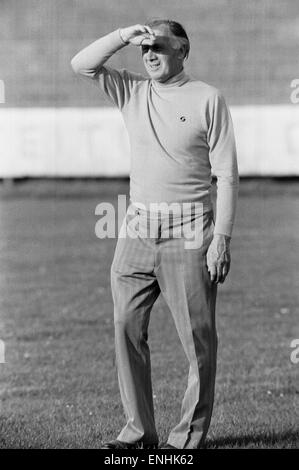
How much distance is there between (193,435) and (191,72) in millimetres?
19146

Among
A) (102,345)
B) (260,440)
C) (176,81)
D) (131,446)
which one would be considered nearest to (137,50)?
(102,345)

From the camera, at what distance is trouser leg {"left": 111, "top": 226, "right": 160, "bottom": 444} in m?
5.34

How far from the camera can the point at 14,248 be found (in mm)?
14539

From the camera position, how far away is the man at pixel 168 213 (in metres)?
5.18

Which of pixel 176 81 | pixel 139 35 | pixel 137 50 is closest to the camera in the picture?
pixel 139 35

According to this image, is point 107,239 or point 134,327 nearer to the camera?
point 134,327

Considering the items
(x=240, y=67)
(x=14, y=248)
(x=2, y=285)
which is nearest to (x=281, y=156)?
(x=240, y=67)

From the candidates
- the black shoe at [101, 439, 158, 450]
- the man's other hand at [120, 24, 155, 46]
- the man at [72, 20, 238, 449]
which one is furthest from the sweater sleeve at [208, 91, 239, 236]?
the black shoe at [101, 439, 158, 450]

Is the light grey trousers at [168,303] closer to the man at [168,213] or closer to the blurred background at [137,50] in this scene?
the man at [168,213]

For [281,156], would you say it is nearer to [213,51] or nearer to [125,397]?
[213,51]

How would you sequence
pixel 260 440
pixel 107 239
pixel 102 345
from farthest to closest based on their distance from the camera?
pixel 107 239, pixel 102 345, pixel 260 440

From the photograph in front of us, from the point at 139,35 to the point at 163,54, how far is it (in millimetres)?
130

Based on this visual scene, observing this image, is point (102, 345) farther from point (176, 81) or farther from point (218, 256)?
point (176, 81)

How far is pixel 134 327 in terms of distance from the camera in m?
5.38
